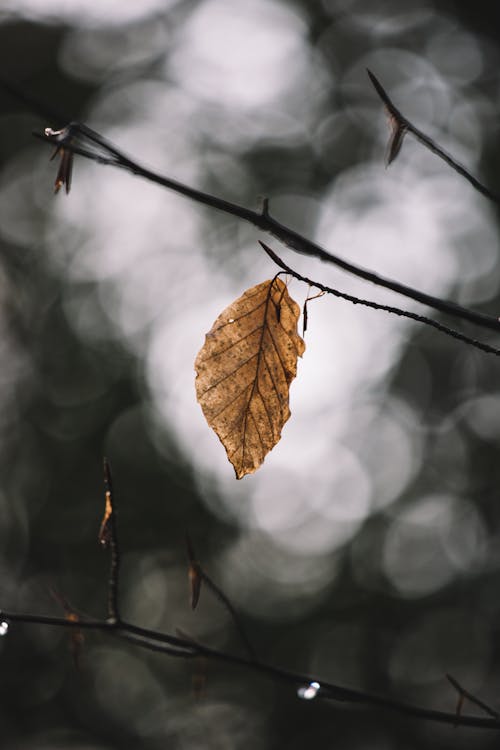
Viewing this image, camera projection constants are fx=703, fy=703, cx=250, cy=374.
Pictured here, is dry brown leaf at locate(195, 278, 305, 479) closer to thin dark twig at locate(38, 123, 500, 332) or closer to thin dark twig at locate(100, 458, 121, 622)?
thin dark twig at locate(100, 458, 121, 622)

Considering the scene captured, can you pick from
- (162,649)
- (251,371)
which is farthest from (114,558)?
(251,371)

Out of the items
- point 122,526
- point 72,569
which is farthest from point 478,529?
point 72,569

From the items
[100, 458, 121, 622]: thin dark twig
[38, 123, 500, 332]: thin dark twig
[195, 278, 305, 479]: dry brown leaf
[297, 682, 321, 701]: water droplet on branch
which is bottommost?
[297, 682, 321, 701]: water droplet on branch

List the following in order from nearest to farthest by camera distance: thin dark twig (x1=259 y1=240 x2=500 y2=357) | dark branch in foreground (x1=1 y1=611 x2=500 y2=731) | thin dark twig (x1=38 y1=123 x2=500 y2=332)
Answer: thin dark twig (x1=38 y1=123 x2=500 y2=332) < thin dark twig (x1=259 y1=240 x2=500 y2=357) < dark branch in foreground (x1=1 y1=611 x2=500 y2=731)

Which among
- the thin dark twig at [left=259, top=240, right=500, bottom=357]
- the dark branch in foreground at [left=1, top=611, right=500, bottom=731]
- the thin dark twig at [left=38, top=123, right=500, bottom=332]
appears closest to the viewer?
the thin dark twig at [left=38, top=123, right=500, bottom=332]

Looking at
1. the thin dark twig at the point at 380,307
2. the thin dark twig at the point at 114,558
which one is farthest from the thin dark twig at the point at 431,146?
the thin dark twig at the point at 114,558

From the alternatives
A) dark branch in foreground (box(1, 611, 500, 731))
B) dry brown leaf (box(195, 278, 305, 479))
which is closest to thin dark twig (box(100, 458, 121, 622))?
dark branch in foreground (box(1, 611, 500, 731))

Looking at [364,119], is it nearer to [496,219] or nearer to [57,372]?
[496,219]

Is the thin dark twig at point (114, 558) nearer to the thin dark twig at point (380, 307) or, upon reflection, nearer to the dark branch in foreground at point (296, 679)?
the dark branch in foreground at point (296, 679)
